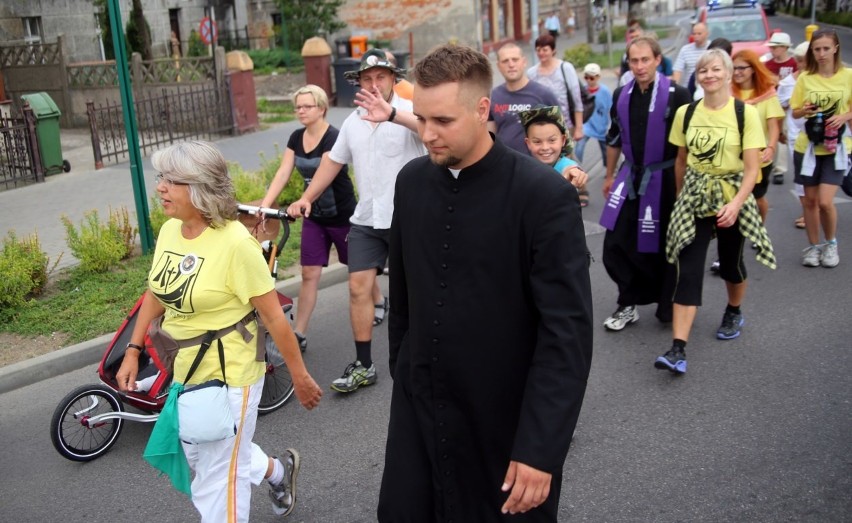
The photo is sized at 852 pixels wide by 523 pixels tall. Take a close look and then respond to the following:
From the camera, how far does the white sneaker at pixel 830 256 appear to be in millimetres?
7720

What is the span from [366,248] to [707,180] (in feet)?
7.32

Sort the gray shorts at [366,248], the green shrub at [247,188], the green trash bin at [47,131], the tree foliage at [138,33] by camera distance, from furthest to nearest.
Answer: the tree foliage at [138,33], the green trash bin at [47,131], the green shrub at [247,188], the gray shorts at [366,248]

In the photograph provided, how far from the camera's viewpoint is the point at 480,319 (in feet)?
8.68

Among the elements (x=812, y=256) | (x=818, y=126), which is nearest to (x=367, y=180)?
(x=818, y=126)

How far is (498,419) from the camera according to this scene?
271 centimetres

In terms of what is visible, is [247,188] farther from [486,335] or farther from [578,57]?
[578,57]

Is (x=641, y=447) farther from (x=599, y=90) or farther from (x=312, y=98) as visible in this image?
(x=599, y=90)

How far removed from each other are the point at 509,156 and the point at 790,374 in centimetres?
368

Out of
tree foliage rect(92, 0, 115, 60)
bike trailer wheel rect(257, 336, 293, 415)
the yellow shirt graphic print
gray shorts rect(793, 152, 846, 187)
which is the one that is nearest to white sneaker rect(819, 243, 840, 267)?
gray shorts rect(793, 152, 846, 187)

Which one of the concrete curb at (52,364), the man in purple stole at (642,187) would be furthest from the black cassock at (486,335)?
the concrete curb at (52,364)

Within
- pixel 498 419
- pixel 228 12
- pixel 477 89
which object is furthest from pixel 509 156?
pixel 228 12

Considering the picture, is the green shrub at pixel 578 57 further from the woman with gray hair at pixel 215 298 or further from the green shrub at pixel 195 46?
the woman with gray hair at pixel 215 298

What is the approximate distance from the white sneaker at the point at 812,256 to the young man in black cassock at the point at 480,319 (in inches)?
230

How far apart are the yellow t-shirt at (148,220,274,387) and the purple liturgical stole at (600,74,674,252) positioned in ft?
10.9
